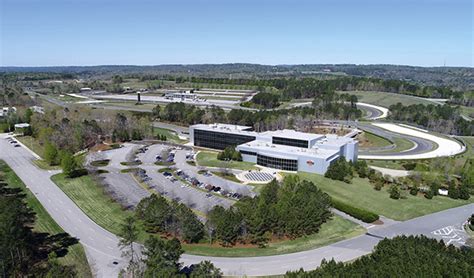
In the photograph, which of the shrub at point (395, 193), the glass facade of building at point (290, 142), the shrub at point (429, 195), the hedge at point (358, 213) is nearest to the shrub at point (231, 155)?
the glass facade of building at point (290, 142)

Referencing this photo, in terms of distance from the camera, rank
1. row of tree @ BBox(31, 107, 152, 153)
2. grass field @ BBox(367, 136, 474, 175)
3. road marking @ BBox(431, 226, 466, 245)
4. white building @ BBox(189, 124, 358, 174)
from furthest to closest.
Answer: row of tree @ BBox(31, 107, 152, 153) < white building @ BBox(189, 124, 358, 174) < grass field @ BBox(367, 136, 474, 175) < road marking @ BBox(431, 226, 466, 245)

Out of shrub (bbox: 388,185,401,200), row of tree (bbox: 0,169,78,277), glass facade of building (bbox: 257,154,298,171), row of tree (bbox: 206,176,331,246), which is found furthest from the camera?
glass facade of building (bbox: 257,154,298,171)

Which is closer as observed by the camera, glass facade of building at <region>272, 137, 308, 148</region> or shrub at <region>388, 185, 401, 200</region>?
shrub at <region>388, 185, 401, 200</region>

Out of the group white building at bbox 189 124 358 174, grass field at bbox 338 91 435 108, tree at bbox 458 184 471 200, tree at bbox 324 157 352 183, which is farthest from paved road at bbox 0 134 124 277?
grass field at bbox 338 91 435 108

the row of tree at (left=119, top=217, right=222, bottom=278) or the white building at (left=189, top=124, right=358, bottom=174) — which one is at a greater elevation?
the white building at (left=189, top=124, right=358, bottom=174)

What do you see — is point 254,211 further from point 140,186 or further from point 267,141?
point 267,141

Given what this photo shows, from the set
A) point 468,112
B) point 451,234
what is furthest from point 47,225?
point 468,112

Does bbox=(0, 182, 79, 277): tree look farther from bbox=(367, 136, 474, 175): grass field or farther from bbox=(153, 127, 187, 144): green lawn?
bbox=(367, 136, 474, 175): grass field
